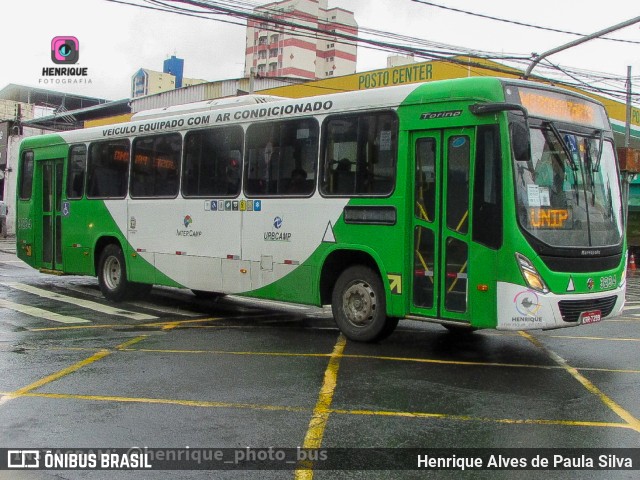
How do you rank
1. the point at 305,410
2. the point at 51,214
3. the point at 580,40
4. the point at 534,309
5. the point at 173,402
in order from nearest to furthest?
the point at 305,410
the point at 173,402
the point at 534,309
the point at 51,214
the point at 580,40

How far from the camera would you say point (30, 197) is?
1568 centimetres

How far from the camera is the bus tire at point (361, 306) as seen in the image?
30.1 ft

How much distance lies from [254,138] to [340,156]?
1744 millimetres

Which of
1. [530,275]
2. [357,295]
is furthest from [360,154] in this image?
[530,275]


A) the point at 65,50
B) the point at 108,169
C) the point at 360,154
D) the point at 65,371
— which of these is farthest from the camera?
the point at 65,50

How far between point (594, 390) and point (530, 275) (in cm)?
135

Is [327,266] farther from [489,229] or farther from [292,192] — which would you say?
[489,229]

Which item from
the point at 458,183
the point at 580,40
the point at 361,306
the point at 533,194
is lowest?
the point at 361,306

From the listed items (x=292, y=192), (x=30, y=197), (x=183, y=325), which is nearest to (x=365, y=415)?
(x=292, y=192)

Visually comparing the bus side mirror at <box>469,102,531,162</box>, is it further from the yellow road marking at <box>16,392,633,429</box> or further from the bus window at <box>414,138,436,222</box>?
the yellow road marking at <box>16,392,633,429</box>

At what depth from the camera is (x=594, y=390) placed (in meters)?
7.15

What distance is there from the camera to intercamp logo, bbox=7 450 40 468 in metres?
4.90

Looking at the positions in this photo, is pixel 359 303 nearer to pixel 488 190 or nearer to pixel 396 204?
pixel 396 204

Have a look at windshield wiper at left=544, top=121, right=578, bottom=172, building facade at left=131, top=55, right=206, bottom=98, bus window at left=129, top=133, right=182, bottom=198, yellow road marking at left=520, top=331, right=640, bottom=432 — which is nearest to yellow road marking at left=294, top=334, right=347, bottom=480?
yellow road marking at left=520, top=331, right=640, bottom=432
